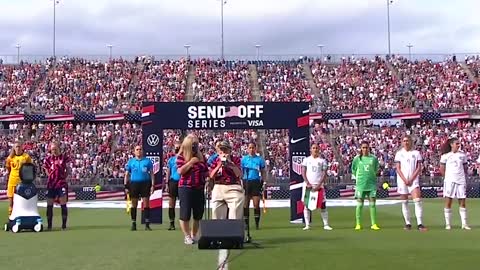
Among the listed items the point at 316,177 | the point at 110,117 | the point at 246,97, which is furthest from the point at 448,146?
the point at 246,97

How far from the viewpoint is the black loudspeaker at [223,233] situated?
1116 cm

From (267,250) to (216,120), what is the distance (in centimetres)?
676

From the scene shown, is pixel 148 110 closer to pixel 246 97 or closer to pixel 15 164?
pixel 15 164

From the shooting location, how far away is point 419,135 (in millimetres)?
45062

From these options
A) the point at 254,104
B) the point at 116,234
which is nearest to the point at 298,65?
the point at 254,104

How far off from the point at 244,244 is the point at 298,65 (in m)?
46.7

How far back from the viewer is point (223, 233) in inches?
442

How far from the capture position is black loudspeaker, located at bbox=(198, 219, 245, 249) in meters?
11.2

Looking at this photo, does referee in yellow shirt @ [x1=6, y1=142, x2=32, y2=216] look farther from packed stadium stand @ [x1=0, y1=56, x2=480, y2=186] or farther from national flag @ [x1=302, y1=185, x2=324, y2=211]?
packed stadium stand @ [x1=0, y1=56, x2=480, y2=186]

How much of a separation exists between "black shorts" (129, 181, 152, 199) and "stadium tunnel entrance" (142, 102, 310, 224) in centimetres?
161

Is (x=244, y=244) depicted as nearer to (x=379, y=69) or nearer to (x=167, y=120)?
(x=167, y=120)

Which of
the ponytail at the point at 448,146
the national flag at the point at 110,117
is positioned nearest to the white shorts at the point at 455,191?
the ponytail at the point at 448,146

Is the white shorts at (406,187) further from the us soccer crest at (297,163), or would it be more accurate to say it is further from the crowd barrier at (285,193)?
the crowd barrier at (285,193)

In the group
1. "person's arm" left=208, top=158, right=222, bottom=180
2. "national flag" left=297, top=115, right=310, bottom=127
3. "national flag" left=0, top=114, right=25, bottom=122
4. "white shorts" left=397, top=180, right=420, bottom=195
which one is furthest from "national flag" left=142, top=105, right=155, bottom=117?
"national flag" left=0, top=114, right=25, bottom=122
